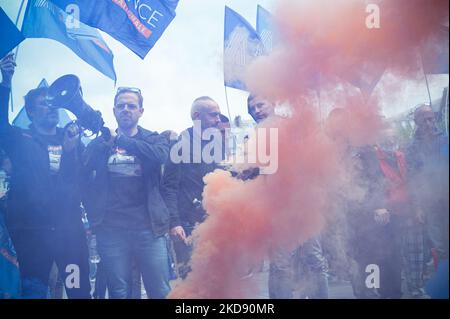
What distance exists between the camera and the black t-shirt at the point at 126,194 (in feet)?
11.8

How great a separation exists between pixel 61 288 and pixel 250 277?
5.67ft

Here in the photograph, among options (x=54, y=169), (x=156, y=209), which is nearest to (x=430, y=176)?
(x=156, y=209)

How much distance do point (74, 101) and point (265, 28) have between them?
1.84m

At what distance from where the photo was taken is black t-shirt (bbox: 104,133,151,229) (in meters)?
3.60

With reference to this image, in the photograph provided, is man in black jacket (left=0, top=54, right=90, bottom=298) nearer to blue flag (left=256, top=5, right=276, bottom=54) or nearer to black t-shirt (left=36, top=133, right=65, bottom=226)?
black t-shirt (left=36, top=133, right=65, bottom=226)

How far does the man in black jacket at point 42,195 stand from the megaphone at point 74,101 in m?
0.09

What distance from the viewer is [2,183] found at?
3.79 m

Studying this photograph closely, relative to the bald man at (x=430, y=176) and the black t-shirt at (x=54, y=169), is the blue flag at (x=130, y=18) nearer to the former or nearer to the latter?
the black t-shirt at (x=54, y=169)

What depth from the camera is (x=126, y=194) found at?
142 inches

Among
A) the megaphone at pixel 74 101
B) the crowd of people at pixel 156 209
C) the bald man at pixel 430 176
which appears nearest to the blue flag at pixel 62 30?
the megaphone at pixel 74 101

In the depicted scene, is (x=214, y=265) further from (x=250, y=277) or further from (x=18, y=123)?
(x=18, y=123)

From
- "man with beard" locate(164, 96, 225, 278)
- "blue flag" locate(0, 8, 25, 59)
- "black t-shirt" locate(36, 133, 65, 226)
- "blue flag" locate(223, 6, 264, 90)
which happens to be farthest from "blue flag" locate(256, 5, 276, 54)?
"blue flag" locate(0, 8, 25, 59)

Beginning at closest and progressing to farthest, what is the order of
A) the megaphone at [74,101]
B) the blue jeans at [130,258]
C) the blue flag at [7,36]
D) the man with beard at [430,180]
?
the man with beard at [430,180], the blue jeans at [130,258], the megaphone at [74,101], the blue flag at [7,36]
